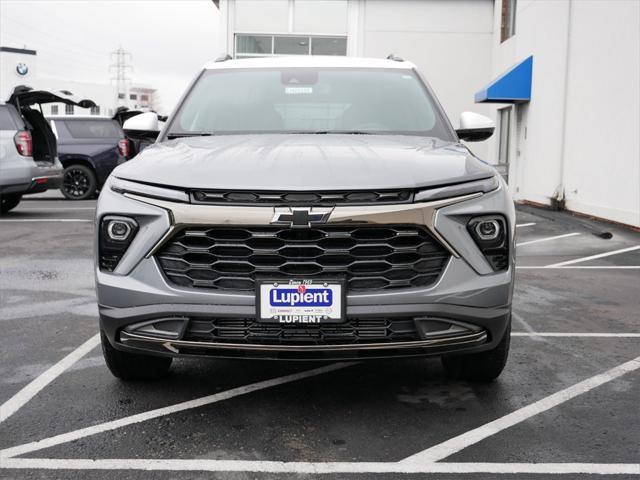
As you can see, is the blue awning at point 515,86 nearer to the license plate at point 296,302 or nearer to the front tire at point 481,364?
the front tire at point 481,364

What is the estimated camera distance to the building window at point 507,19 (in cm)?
1962

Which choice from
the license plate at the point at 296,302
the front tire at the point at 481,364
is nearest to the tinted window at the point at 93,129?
the front tire at the point at 481,364

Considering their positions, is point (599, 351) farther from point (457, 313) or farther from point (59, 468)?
point (59, 468)

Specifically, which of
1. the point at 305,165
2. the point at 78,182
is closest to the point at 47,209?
the point at 78,182

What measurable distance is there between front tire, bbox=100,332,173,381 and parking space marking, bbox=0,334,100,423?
39cm

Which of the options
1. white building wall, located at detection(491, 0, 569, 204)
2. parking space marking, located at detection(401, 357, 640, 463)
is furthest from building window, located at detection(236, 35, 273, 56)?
parking space marking, located at detection(401, 357, 640, 463)

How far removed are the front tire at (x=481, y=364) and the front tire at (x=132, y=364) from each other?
58.8 inches

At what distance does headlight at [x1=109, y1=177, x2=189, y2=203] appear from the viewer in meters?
3.17

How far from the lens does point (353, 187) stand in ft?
10.2

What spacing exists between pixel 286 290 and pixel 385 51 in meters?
20.7

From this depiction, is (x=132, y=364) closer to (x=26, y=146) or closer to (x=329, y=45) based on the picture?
(x=26, y=146)

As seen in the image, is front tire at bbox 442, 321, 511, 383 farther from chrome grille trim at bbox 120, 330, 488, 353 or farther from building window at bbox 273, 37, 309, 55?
building window at bbox 273, 37, 309, 55

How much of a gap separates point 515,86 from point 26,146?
Answer: 1059 cm

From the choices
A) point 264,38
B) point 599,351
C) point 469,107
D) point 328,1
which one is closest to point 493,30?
point 469,107
